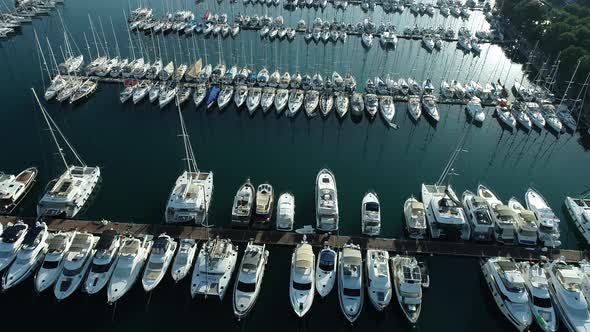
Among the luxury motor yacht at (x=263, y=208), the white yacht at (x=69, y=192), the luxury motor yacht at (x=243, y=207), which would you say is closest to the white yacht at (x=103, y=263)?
the white yacht at (x=69, y=192)

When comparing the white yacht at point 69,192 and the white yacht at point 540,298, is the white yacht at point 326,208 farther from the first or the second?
the white yacht at point 69,192

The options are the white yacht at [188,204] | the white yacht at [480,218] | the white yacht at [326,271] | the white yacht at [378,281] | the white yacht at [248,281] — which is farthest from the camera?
the white yacht at [188,204]

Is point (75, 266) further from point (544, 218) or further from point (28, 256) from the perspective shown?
point (544, 218)

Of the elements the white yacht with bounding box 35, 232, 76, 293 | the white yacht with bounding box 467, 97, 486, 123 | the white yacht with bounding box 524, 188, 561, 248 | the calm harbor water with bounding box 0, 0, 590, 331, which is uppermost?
the white yacht with bounding box 467, 97, 486, 123

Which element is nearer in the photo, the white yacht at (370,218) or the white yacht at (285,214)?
the white yacht at (370,218)

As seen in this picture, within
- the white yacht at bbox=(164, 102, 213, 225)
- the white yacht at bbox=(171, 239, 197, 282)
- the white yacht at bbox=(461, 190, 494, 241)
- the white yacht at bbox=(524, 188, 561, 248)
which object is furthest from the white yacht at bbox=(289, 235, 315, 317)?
the white yacht at bbox=(524, 188, 561, 248)

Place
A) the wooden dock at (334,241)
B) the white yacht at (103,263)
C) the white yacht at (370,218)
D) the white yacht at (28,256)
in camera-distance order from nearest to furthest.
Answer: the white yacht at (103,263), the white yacht at (28,256), the wooden dock at (334,241), the white yacht at (370,218)

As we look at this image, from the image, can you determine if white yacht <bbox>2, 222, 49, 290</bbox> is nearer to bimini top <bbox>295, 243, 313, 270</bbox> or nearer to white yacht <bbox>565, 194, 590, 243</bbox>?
bimini top <bbox>295, 243, 313, 270</bbox>
